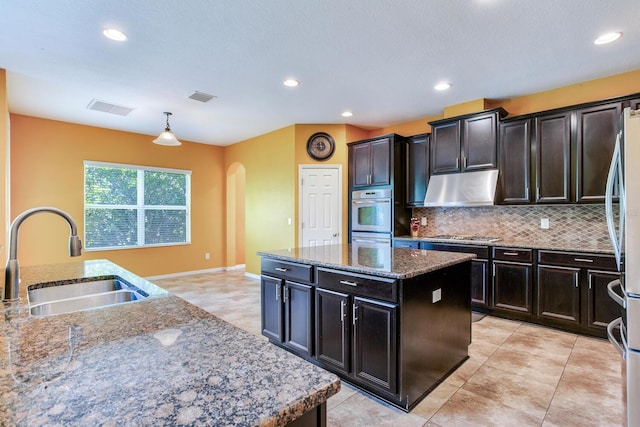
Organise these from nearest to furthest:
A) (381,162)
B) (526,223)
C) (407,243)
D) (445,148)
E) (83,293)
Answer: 1. (83,293)
2. (526,223)
3. (445,148)
4. (407,243)
5. (381,162)

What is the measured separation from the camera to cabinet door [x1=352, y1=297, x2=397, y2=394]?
6.51 ft

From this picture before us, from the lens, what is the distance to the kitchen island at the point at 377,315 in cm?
199

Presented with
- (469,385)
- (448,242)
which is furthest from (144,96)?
(469,385)

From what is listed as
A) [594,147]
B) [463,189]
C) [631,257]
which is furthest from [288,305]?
[594,147]

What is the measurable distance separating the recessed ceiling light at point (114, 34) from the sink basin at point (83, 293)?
1.99 meters

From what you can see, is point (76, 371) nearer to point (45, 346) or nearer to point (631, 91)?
point (45, 346)

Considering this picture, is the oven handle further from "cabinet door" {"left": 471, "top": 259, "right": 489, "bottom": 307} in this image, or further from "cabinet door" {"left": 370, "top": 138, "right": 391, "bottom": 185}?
"cabinet door" {"left": 471, "top": 259, "right": 489, "bottom": 307}

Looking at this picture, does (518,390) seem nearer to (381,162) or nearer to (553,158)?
(553,158)

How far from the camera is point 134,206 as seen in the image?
228 inches

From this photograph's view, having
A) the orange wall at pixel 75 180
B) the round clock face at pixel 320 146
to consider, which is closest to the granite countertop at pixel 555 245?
the round clock face at pixel 320 146

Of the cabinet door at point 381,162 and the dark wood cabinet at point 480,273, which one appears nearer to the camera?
the dark wood cabinet at point 480,273

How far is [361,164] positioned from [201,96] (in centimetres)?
247

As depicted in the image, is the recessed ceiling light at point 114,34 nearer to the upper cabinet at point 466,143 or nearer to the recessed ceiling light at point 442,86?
the recessed ceiling light at point 442,86

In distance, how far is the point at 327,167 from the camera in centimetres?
526
